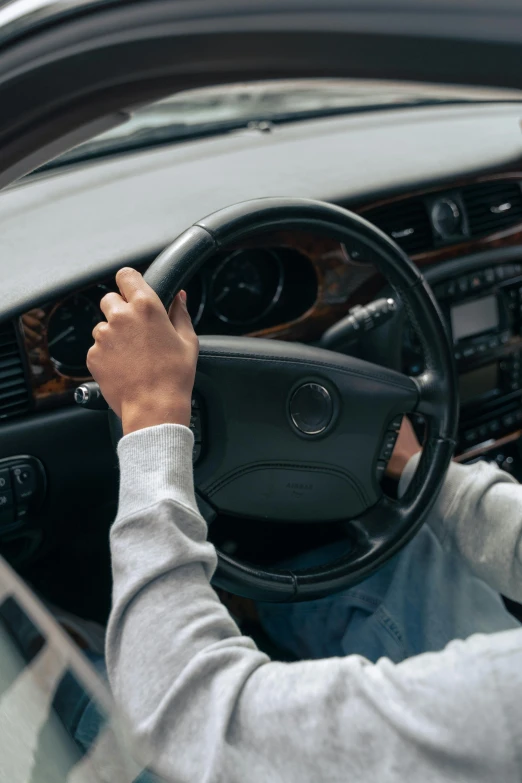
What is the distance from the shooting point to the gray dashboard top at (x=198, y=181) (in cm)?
140

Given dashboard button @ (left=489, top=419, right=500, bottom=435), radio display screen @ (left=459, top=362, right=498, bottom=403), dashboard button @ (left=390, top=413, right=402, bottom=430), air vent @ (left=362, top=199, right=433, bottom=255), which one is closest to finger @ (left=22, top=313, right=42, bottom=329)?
dashboard button @ (left=390, top=413, right=402, bottom=430)

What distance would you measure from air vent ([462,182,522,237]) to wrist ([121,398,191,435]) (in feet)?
3.63

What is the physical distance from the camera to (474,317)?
1.88 metres

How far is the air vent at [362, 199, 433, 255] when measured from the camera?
1.72 meters

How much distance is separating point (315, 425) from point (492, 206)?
863 millimetres

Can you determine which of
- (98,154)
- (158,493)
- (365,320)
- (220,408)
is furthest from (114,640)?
(98,154)

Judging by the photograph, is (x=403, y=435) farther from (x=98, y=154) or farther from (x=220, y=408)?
(x=98, y=154)

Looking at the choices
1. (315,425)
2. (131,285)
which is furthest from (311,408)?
(131,285)

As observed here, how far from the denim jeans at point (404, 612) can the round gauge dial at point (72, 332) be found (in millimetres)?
525

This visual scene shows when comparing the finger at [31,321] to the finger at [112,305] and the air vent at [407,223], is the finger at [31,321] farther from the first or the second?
the air vent at [407,223]

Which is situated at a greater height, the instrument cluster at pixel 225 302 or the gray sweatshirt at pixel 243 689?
the instrument cluster at pixel 225 302

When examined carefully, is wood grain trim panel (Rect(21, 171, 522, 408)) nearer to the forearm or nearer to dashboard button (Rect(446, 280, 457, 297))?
dashboard button (Rect(446, 280, 457, 297))

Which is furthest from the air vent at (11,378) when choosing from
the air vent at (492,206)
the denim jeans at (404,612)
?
the air vent at (492,206)

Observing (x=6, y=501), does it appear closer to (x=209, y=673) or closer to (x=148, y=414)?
(x=148, y=414)
